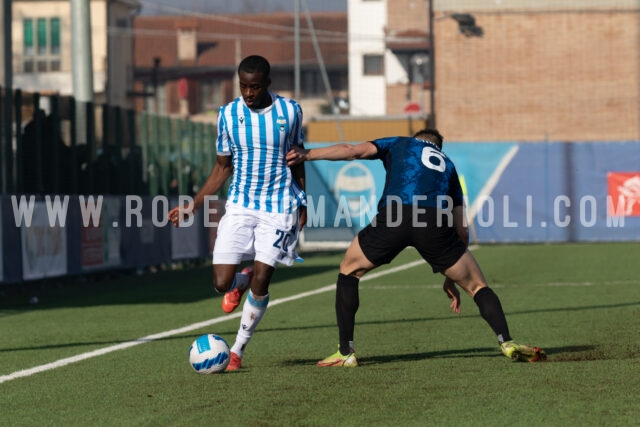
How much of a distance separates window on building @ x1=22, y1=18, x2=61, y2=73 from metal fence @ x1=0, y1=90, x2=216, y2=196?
179 ft

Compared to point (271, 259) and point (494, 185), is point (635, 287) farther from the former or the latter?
point (494, 185)

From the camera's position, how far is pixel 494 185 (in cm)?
3441

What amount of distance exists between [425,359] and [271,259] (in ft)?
4.55

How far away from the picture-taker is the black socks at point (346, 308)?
9461mm

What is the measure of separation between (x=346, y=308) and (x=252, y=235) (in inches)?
33.1

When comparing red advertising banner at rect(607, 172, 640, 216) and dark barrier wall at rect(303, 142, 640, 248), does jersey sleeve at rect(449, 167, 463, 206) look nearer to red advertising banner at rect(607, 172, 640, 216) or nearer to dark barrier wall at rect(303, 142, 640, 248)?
dark barrier wall at rect(303, 142, 640, 248)

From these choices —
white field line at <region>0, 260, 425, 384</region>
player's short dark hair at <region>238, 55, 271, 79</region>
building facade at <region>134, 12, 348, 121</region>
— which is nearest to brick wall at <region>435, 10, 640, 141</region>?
white field line at <region>0, 260, 425, 384</region>

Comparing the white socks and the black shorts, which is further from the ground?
the black shorts

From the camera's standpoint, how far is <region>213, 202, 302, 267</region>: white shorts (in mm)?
9422

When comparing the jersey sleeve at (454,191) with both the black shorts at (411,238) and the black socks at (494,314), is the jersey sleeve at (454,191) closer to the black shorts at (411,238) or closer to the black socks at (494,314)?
the black shorts at (411,238)

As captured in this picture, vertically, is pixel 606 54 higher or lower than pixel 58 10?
lower

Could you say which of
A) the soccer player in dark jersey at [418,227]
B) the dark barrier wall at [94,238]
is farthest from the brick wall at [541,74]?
the soccer player in dark jersey at [418,227]

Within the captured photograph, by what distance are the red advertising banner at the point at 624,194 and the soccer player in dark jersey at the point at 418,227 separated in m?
24.7

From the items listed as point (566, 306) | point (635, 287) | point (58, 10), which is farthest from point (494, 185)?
point (58, 10)
